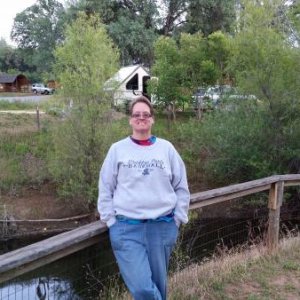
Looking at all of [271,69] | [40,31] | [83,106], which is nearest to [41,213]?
[83,106]

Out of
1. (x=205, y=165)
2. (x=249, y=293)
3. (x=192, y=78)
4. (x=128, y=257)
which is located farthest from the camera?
(x=192, y=78)

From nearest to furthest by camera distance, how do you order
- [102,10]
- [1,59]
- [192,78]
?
[192,78]
[102,10]
[1,59]

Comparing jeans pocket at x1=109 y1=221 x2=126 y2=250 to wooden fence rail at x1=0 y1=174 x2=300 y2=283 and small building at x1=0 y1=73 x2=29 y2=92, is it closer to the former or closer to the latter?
wooden fence rail at x1=0 y1=174 x2=300 y2=283

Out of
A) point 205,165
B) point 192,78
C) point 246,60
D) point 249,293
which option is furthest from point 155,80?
point 249,293

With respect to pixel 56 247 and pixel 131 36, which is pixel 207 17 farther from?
pixel 56 247

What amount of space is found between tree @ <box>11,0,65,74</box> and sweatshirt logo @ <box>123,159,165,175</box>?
35.5 m

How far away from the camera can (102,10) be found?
30.2 m

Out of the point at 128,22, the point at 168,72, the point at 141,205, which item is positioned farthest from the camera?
the point at 128,22

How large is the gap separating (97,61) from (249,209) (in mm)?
6594

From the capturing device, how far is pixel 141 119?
3.01 m

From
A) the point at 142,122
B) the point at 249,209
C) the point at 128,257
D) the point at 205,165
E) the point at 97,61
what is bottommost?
the point at 249,209

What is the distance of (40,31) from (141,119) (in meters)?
44.4

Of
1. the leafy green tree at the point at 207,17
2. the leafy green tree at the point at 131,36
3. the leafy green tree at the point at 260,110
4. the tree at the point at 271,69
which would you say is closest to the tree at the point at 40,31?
the leafy green tree at the point at 131,36

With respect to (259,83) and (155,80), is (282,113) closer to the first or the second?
(259,83)
